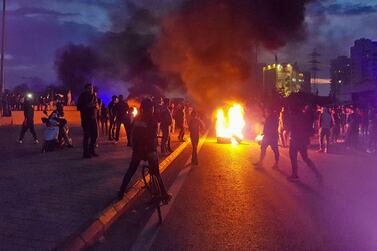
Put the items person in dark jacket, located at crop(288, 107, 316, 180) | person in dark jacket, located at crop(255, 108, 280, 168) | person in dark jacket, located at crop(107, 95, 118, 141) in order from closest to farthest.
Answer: person in dark jacket, located at crop(288, 107, 316, 180) → person in dark jacket, located at crop(255, 108, 280, 168) → person in dark jacket, located at crop(107, 95, 118, 141)

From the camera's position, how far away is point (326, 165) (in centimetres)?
1386

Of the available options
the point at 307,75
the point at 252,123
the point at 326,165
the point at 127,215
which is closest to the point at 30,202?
the point at 127,215

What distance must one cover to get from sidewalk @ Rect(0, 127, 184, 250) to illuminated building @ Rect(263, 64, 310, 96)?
1587 inches

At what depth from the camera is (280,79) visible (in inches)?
2768

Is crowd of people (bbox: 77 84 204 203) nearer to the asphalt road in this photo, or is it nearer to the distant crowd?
the asphalt road

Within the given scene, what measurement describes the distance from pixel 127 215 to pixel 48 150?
26.3 feet

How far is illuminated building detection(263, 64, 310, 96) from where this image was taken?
59.6 metres

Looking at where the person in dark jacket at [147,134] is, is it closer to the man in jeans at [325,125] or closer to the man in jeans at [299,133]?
the man in jeans at [299,133]

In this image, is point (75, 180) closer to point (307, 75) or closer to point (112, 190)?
point (112, 190)

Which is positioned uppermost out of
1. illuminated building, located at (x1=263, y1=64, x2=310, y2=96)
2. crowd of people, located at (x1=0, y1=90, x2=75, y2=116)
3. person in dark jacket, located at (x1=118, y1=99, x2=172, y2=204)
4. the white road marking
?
illuminated building, located at (x1=263, y1=64, x2=310, y2=96)

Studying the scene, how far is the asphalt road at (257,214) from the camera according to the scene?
5.83m

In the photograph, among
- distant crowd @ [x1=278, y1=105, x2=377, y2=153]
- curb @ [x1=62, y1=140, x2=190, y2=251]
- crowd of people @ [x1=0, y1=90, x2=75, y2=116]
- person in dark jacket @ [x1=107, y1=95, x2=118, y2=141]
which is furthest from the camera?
crowd of people @ [x1=0, y1=90, x2=75, y2=116]

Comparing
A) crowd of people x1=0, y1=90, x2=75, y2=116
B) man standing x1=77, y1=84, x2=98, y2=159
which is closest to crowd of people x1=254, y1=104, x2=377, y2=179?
man standing x1=77, y1=84, x2=98, y2=159

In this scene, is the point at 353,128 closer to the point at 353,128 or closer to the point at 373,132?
the point at 353,128
